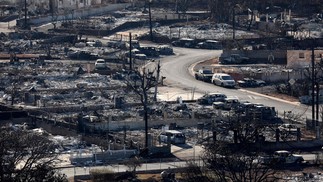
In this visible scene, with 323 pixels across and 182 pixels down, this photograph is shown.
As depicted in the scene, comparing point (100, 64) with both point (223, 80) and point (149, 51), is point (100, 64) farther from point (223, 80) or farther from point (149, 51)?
point (223, 80)

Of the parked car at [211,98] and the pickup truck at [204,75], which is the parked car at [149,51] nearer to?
the pickup truck at [204,75]

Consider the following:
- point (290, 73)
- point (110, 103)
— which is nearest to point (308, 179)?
point (110, 103)

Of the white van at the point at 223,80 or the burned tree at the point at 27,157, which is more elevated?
the burned tree at the point at 27,157

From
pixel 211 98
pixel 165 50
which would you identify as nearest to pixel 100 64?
pixel 165 50

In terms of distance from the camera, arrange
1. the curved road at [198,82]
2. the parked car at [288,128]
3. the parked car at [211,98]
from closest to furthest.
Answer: the parked car at [288,128], the curved road at [198,82], the parked car at [211,98]

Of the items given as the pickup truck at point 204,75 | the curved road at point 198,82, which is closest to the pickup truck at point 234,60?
the curved road at point 198,82
